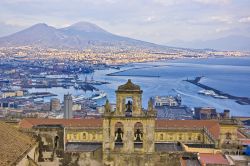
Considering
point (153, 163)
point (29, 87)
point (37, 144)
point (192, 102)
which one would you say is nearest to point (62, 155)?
point (37, 144)

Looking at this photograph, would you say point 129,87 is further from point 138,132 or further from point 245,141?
point 245,141

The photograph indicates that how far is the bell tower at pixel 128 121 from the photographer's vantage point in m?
22.8

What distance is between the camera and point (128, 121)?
2286 centimetres

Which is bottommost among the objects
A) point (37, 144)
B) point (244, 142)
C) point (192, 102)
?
point (192, 102)

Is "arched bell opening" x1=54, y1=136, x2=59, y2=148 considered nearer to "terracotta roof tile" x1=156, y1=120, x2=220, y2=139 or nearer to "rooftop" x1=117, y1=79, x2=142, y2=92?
"rooftop" x1=117, y1=79, x2=142, y2=92

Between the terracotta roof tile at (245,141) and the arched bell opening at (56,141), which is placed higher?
the arched bell opening at (56,141)

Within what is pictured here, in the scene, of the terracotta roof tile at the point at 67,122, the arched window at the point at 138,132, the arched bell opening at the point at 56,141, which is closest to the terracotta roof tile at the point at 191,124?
the terracotta roof tile at the point at 67,122

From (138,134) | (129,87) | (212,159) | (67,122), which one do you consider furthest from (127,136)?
(67,122)

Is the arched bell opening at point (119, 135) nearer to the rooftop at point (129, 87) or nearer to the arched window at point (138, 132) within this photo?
the arched window at point (138, 132)

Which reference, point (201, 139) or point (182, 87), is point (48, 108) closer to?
point (201, 139)

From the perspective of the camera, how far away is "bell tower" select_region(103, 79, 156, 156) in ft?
74.6

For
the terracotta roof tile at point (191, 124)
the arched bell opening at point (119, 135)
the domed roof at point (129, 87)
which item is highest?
the domed roof at point (129, 87)

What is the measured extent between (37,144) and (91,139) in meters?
14.7

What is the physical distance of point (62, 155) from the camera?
70.7 ft
